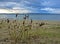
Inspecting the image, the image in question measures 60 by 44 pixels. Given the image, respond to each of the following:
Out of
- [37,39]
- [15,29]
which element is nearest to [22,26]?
[15,29]

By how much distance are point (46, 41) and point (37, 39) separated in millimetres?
647

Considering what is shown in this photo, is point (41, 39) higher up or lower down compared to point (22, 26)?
lower down

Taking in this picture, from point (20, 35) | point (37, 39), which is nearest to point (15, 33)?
point (20, 35)

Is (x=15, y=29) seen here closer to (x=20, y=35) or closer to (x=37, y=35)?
(x=20, y=35)

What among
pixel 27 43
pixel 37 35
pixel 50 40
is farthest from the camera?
pixel 37 35

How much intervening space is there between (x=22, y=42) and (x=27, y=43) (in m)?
0.27

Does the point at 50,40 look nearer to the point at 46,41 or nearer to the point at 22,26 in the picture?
the point at 46,41

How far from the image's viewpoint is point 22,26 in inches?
449

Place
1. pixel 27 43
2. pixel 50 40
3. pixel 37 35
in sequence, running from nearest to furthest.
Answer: pixel 27 43
pixel 50 40
pixel 37 35

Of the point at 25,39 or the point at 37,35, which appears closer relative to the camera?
the point at 25,39

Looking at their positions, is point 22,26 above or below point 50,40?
above

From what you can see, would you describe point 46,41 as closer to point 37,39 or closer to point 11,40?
point 37,39

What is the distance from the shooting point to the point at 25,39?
11.5 meters

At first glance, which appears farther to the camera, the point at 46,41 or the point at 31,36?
the point at 31,36
